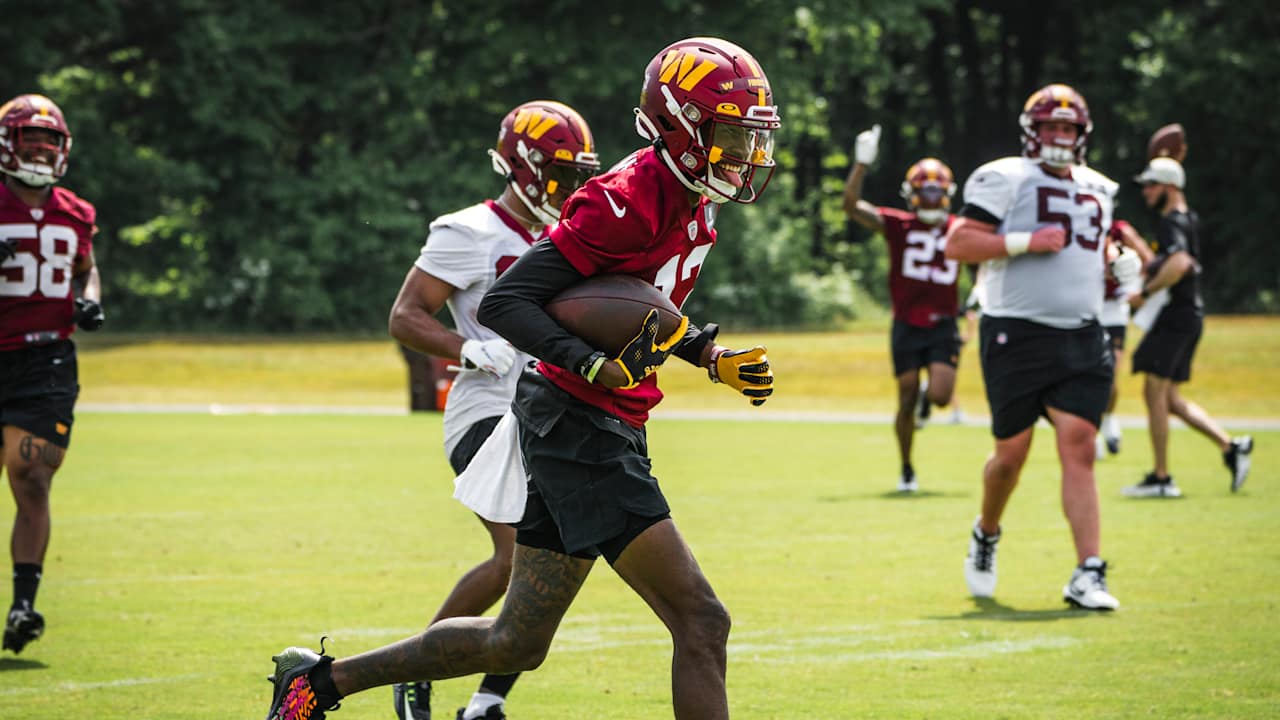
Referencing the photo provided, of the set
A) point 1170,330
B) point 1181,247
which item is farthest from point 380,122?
point 1181,247

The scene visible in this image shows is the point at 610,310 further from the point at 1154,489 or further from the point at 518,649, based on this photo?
the point at 1154,489

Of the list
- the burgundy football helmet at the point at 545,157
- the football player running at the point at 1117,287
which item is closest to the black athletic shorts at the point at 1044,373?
the football player running at the point at 1117,287

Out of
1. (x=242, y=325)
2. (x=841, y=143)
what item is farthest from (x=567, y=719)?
(x=841, y=143)

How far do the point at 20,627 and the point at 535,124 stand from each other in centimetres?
319

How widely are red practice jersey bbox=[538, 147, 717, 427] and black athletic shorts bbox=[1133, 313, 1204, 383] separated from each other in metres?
9.46

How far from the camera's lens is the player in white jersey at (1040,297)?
891 centimetres

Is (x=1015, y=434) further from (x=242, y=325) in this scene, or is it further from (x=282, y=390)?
(x=242, y=325)

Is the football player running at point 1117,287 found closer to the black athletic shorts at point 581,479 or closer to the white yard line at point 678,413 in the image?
the white yard line at point 678,413

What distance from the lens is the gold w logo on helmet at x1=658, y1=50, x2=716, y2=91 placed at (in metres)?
5.07

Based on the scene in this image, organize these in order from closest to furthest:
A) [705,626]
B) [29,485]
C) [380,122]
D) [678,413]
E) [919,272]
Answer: [705,626] < [29,485] < [919,272] < [678,413] < [380,122]

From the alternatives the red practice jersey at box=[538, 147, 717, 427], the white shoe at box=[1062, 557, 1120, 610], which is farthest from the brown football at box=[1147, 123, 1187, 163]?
the red practice jersey at box=[538, 147, 717, 427]

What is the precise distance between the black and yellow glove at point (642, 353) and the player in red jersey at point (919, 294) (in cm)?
938

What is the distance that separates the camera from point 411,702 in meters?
6.31

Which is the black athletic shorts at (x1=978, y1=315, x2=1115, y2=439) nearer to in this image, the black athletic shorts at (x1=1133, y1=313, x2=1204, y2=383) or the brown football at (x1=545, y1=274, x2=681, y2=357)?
the brown football at (x1=545, y1=274, x2=681, y2=357)
